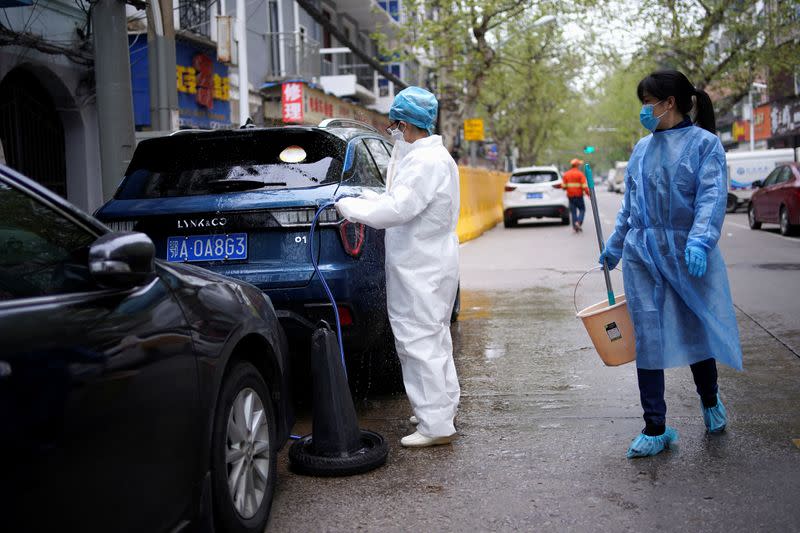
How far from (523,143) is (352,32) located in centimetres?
3470

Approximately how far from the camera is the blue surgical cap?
179 inches

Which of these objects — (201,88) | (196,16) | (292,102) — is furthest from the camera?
(292,102)

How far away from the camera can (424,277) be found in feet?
14.6

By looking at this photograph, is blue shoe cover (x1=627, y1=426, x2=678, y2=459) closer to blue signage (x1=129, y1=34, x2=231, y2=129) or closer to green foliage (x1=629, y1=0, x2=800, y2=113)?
blue signage (x1=129, y1=34, x2=231, y2=129)

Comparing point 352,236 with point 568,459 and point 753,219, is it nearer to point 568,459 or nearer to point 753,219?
point 568,459

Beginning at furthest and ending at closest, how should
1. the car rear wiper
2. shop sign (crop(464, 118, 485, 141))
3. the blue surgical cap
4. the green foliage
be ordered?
the green foliage
shop sign (crop(464, 118, 485, 141))
the car rear wiper
the blue surgical cap

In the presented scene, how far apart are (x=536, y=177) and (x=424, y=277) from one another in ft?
67.8

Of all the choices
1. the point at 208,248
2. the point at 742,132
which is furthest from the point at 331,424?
Answer: the point at 742,132

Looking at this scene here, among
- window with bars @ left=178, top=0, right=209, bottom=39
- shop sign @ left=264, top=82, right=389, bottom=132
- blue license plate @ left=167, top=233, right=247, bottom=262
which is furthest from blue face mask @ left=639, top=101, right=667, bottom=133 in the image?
shop sign @ left=264, top=82, right=389, bottom=132

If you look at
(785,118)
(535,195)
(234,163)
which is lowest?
(535,195)

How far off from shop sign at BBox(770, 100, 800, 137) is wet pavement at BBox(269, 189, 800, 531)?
1480 inches

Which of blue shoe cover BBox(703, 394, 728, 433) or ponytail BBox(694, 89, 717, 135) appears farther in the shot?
blue shoe cover BBox(703, 394, 728, 433)

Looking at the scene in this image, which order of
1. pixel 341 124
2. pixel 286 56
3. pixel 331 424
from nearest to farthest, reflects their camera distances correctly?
pixel 331 424
pixel 341 124
pixel 286 56

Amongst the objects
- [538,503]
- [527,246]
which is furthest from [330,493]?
[527,246]
